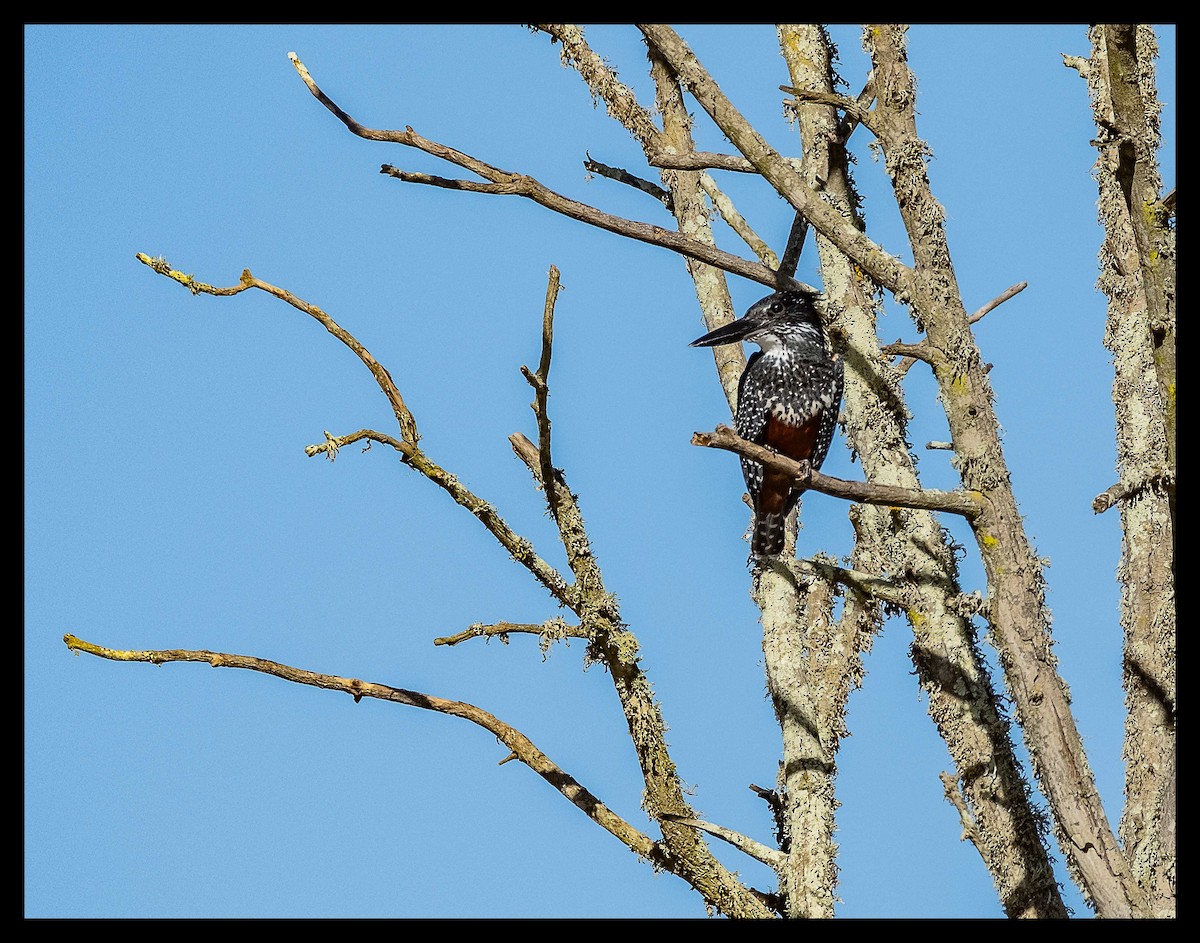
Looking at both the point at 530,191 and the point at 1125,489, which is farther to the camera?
the point at 530,191

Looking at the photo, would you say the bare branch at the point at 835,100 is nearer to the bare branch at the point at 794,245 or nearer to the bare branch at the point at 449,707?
the bare branch at the point at 794,245

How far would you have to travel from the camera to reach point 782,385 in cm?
674

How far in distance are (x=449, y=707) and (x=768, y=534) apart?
244cm

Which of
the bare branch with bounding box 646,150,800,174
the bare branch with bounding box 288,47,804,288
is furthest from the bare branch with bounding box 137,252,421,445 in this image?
the bare branch with bounding box 646,150,800,174

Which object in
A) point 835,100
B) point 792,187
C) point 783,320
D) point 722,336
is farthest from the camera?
point 783,320

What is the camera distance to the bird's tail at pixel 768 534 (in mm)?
6551

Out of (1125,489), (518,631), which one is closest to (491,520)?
(518,631)

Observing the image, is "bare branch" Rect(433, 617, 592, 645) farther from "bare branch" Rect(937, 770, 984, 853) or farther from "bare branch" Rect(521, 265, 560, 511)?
"bare branch" Rect(937, 770, 984, 853)

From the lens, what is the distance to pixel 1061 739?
164 inches

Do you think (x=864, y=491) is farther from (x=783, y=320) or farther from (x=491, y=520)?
(x=783, y=320)

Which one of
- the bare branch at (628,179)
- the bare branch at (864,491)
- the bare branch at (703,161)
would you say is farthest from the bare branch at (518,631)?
the bare branch at (628,179)

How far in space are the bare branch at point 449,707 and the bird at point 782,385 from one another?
2.16m
